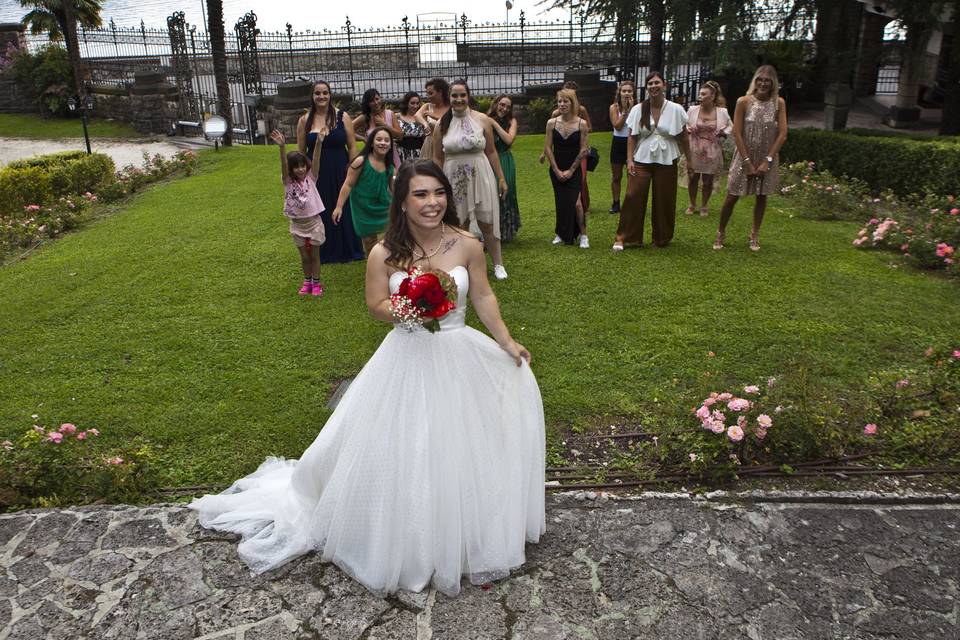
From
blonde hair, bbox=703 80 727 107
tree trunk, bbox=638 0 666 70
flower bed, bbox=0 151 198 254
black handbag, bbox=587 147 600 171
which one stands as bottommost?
flower bed, bbox=0 151 198 254

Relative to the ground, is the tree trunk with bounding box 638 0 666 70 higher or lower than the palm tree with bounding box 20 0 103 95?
lower

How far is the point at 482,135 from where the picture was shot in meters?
8.41

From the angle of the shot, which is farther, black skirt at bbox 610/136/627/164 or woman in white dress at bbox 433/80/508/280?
black skirt at bbox 610/136/627/164

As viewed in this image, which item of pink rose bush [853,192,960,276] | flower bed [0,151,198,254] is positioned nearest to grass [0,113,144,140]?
flower bed [0,151,198,254]

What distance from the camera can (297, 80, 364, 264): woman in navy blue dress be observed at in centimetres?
888

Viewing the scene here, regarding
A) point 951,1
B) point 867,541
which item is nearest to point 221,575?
point 867,541

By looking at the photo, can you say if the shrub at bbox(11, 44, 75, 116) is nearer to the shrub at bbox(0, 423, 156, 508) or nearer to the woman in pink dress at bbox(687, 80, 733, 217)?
the woman in pink dress at bbox(687, 80, 733, 217)

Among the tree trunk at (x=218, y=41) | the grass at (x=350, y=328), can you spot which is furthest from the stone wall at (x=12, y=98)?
the grass at (x=350, y=328)

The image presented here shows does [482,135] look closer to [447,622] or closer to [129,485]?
[129,485]

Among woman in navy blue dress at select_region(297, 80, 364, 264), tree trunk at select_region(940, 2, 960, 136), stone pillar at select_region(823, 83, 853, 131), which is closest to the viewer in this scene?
woman in navy blue dress at select_region(297, 80, 364, 264)

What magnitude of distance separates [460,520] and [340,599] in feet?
2.39

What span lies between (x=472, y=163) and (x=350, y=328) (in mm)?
2422

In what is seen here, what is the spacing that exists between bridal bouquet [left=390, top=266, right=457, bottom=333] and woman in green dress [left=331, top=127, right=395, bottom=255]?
15.5ft

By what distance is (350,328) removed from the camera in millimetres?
7418
